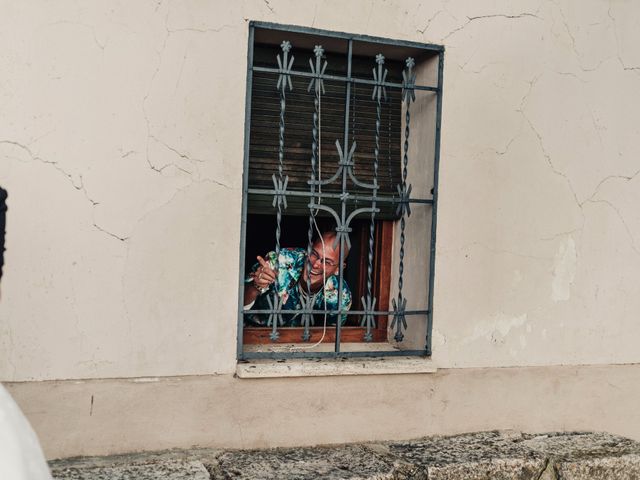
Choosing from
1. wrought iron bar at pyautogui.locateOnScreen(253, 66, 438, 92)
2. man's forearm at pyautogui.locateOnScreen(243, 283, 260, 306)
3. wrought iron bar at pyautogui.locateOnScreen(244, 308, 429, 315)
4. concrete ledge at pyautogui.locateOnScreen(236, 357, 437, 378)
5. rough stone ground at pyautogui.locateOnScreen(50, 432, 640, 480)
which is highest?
wrought iron bar at pyautogui.locateOnScreen(253, 66, 438, 92)

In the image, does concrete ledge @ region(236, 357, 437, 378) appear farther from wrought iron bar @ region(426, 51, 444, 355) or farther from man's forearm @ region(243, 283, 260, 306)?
man's forearm @ region(243, 283, 260, 306)

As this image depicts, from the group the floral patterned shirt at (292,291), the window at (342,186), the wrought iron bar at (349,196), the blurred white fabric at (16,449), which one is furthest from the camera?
the floral patterned shirt at (292,291)

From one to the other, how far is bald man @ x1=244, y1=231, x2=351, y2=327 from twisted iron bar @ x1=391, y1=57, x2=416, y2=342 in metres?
0.28

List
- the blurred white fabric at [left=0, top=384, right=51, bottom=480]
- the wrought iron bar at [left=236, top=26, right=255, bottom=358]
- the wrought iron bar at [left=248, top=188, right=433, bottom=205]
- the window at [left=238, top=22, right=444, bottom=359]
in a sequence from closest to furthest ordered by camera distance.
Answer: the blurred white fabric at [left=0, top=384, right=51, bottom=480], the wrought iron bar at [left=236, top=26, right=255, bottom=358], the wrought iron bar at [left=248, top=188, right=433, bottom=205], the window at [left=238, top=22, right=444, bottom=359]

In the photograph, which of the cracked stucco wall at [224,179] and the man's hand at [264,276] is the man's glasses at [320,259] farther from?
the cracked stucco wall at [224,179]

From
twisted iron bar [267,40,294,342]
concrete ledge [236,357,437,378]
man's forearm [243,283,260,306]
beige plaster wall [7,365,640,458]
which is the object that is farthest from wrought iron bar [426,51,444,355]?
man's forearm [243,283,260,306]

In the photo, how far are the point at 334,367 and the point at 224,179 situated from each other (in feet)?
3.27

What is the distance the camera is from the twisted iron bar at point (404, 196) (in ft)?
14.0

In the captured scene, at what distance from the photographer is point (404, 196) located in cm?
432

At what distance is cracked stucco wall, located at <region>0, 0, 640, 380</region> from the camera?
11.5 ft

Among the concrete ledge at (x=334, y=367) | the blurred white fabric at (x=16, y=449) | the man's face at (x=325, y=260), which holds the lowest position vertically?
the concrete ledge at (x=334, y=367)

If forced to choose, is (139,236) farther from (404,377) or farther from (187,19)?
(404,377)

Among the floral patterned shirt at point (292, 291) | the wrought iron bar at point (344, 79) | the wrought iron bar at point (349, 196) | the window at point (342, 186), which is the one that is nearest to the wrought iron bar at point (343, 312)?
the window at point (342, 186)

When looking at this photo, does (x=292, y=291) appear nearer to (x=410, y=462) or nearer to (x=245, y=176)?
(x=245, y=176)
